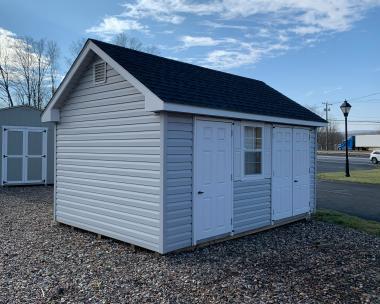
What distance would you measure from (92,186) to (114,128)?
137 centimetres

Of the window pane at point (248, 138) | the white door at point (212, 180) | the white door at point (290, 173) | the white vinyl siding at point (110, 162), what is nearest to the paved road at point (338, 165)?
the white door at point (290, 173)

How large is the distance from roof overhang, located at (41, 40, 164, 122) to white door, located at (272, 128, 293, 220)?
349 centimetres

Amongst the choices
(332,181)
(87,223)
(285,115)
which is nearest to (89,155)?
(87,223)

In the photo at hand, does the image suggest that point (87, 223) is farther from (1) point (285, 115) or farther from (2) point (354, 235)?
(2) point (354, 235)

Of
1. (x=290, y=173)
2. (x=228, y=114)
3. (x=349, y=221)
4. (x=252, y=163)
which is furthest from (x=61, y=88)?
(x=349, y=221)

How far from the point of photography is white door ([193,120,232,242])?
6535mm

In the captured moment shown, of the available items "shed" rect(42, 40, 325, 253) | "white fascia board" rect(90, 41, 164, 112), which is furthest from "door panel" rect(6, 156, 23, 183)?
"white fascia board" rect(90, 41, 164, 112)

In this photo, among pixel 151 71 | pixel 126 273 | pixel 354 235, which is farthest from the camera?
pixel 354 235

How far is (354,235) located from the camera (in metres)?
8.05

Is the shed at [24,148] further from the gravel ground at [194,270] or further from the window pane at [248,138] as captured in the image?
the window pane at [248,138]

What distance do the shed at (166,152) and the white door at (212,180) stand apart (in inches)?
0.7

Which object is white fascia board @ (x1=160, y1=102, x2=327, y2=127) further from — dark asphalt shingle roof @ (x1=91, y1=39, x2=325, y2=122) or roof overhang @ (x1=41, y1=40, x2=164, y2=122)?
roof overhang @ (x1=41, y1=40, x2=164, y2=122)

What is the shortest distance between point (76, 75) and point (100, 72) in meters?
0.73

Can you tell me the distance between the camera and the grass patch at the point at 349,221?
8.73 m
